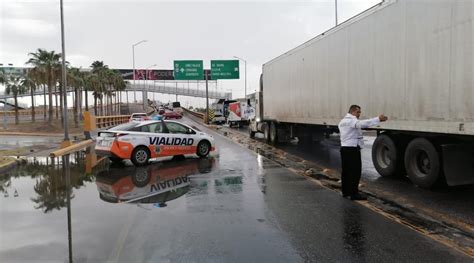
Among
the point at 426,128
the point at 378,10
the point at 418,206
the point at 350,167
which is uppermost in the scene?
the point at 378,10

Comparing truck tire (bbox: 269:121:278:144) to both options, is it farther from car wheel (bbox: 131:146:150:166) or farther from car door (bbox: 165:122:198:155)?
car wheel (bbox: 131:146:150:166)

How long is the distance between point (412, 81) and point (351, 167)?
223cm

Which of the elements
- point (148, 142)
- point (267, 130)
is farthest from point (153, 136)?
point (267, 130)

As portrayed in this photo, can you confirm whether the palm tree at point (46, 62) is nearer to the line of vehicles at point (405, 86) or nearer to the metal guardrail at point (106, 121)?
the metal guardrail at point (106, 121)

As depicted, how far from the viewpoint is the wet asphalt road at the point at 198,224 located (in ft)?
16.8

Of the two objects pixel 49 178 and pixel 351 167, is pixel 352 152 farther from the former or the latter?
pixel 49 178

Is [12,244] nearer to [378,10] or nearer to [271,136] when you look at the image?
[378,10]

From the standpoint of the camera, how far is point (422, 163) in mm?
9164

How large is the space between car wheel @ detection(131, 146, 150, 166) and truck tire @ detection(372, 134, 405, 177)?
267 inches

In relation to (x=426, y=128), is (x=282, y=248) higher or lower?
lower

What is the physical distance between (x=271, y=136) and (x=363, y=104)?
11723 millimetres

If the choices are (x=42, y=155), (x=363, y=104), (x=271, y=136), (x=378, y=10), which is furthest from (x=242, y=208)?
(x=271, y=136)

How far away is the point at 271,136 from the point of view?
880 inches

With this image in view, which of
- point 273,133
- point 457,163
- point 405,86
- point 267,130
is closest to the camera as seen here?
point 457,163
